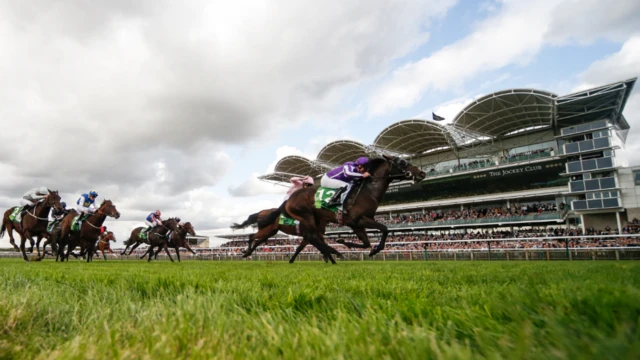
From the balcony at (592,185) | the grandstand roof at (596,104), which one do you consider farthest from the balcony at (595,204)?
the grandstand roof at (596,104)

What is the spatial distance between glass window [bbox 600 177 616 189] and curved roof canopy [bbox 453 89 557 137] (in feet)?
27.0

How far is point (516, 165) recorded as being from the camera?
131 feet

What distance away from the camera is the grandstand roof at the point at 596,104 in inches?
1294

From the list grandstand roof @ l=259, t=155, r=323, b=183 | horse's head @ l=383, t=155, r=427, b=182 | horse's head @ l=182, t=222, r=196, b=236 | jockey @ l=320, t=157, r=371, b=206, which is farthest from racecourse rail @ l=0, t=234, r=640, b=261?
grandstand roof @ l=259, t=155, r=323, b=183

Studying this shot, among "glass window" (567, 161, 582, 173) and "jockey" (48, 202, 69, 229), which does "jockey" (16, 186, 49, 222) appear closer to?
"jockey" (48, 202, 69, 229)

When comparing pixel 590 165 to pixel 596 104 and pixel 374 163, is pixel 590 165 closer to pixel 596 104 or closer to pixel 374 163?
pixel 596 104

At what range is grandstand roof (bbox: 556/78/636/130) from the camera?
108 ft

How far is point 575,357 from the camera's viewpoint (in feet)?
2.52

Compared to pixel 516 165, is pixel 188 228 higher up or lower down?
lower down

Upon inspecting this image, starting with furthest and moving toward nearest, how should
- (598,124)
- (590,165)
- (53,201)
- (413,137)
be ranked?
(413,137) → (590,165) → (598,124) → (53,201)

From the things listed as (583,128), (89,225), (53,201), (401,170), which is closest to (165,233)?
(89,225)

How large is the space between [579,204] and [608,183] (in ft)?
9.68

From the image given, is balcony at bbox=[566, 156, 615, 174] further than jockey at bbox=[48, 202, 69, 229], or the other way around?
balcony at bbox=[566, 156, 615, 174]

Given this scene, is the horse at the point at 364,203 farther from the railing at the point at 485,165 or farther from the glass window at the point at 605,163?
the railing at the point at 485,165
